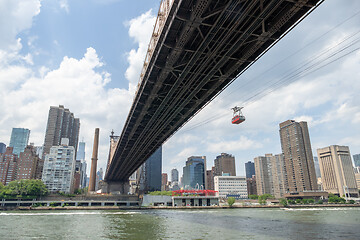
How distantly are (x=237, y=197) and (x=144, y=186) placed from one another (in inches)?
2799

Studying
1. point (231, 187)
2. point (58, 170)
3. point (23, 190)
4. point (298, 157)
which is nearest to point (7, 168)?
point (58, 170)

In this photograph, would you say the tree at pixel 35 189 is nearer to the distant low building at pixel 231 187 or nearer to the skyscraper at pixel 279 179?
the distant low building at pixel 231 187

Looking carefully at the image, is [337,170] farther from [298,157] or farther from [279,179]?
[298,157]

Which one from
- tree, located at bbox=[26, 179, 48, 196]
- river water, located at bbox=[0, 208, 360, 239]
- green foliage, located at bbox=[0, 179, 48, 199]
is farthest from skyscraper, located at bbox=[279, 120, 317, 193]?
green foliage, located at bbox=[0, 179, 48, 199]

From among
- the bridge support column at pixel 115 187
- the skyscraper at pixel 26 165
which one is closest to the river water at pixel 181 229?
the bridge support column at pixel 115 187

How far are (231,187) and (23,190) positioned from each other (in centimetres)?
12792

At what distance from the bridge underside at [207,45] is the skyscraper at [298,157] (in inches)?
5982

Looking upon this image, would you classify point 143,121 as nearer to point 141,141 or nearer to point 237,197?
point 141,141

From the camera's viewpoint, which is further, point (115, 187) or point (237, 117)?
point (115, 187)

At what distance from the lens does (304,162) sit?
160 m

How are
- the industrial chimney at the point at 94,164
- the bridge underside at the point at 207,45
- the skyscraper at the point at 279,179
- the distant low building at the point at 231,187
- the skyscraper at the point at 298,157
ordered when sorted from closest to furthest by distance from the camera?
the bridge underside at the point at 207,45
the industrial chimney at the point at 94,164
the skyscraper at the point at 298,157
the distant low building at the point at 231,187
the skyscraper at the point at 279,179

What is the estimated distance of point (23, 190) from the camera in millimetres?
84625

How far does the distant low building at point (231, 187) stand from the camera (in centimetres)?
17150

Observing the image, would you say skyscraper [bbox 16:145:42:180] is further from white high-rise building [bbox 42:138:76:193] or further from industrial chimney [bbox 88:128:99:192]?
industrial chimney [bbox 88:128:99:192]
